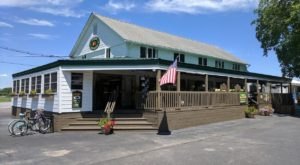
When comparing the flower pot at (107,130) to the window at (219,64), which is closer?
the flower pot at (107,130)

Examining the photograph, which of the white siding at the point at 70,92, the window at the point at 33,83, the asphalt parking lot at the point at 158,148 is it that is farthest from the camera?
the window at the point at 33,83

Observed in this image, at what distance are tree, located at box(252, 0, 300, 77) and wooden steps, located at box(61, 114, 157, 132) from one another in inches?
579

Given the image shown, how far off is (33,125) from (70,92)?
7.69 feet

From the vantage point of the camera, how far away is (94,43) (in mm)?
25750

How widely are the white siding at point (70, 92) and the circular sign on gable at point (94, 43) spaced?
8612 mm

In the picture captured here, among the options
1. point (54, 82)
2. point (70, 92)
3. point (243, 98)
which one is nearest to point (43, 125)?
point (70, 92)

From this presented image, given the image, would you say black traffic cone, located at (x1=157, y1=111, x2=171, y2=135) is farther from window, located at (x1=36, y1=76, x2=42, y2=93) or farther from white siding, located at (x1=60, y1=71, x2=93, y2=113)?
window, located at (x1=36, y1=76, x2=42, y2=93)

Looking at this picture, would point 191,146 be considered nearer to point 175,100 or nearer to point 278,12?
point 175,100

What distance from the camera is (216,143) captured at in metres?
12.5

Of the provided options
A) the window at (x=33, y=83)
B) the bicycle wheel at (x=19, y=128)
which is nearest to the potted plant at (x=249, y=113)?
the window at (x=33, y=83)

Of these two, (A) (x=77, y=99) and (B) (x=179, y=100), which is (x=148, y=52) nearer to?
(B) (x=179, y=100)

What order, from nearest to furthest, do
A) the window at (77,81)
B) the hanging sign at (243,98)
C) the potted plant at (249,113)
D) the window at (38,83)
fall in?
the window at (77,81) → the window at (38,83) → the potted plant at (249,113) → the hanging sign at (243,98)

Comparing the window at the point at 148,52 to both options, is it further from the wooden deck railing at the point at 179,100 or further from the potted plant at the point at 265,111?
the potted plant at the point at 265,111

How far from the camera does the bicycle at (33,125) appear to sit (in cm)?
1470
